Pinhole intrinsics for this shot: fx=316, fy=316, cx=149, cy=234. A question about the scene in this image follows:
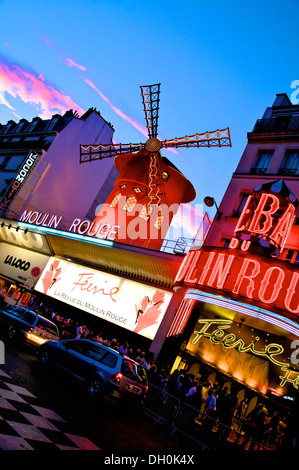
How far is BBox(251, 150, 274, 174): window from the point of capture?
43.1 ft

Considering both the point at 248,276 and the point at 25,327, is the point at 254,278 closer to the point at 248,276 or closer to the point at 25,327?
the point at 248,276

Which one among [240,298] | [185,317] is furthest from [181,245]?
[240,298]

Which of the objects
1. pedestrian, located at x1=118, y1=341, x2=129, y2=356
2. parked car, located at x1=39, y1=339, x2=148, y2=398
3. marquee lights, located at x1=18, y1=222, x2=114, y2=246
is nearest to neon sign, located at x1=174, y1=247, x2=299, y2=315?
parked car, located at x1=39, y1=339, x2=148, y2=398

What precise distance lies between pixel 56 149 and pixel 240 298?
57.1ft

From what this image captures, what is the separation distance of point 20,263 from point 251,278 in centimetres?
1484

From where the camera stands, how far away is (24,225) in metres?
17.9

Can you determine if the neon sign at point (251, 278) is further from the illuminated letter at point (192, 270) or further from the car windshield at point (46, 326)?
the car windshield at point (46, 326)

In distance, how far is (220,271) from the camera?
9211 mm

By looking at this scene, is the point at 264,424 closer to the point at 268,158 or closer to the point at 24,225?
the point at 268,158

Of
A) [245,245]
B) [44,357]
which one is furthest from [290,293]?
[44,357]

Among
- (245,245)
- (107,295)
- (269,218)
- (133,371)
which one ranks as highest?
(269,218)

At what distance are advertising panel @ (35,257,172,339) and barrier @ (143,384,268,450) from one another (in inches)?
189

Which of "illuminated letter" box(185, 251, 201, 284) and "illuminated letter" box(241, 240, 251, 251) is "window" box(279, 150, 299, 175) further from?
"illuminated letter" box(185, 251, 201, 284)
